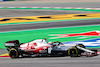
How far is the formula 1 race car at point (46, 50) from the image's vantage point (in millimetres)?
12414

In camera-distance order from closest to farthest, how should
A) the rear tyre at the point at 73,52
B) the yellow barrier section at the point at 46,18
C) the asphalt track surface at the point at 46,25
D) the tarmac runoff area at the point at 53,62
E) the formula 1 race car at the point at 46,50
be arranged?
the tarmac runoff area at the point at 53,62
the rear tyre at the point at 73,52
the formula 1 race car at the point at 46,50
the asphalt track surface at the point at 46,25
the yellow barrier section at the point at 46,18

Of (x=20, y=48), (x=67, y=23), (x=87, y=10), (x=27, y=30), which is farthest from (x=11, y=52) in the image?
(x=87, y=10)

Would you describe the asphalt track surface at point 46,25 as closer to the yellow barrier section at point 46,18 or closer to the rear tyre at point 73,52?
the yellow barrier section at point 46,18

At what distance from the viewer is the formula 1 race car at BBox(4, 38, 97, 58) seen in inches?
489

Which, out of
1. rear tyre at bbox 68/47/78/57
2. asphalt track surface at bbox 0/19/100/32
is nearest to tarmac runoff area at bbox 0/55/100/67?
rear tyre at bbox 68/47/78/57

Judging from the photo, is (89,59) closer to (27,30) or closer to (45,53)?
(45,53)

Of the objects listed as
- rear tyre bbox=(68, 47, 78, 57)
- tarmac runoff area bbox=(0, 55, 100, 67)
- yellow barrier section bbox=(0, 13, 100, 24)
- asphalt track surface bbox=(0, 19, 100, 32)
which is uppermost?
yellow barrier section bbox=(0, 13, 100, 24)

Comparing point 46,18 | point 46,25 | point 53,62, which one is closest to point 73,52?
point 53,62

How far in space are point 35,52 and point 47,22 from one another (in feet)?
37.6

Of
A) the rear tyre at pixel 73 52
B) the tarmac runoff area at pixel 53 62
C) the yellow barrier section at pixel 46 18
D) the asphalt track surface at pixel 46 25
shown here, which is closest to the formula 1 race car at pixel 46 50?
the rear tyre at pixel 73 52

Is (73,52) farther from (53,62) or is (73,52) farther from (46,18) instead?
(46,18)

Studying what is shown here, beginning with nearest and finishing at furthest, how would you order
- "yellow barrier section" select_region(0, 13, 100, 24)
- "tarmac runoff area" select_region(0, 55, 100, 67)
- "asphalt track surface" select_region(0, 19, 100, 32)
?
"tarmac runoff area" select_region(0, 55, 100, 67) → "asphalt track surface" select_region(0, 19, 100, 32) → "yellow barrier section" select_region(0, 13, 100, 24)

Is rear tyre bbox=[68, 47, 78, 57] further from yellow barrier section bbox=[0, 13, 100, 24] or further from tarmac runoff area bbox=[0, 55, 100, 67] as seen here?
yellow barrier section bbox=[0, 13, 100, 24]

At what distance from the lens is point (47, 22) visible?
79.8ft
